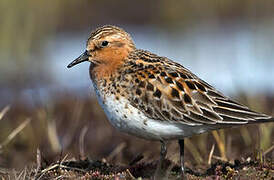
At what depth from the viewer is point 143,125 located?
5.00 m

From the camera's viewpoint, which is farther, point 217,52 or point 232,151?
point 217,52

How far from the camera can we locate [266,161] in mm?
5445

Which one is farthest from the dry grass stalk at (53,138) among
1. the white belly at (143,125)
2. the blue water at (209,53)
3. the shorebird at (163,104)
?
the blue water at (209,53)

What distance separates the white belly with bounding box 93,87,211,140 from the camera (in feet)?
16.4

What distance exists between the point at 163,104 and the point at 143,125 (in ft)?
0.91

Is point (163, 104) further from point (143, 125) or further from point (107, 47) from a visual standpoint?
point (107, 47)

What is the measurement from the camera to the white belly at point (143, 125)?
5.00m

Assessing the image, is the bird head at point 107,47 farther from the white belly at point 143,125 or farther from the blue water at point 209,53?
the blue water at point 209,53

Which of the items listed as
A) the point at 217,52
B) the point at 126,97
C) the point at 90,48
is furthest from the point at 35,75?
the point at 126,97

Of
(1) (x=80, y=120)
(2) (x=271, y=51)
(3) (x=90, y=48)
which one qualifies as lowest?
(1) (x=80, y=120)

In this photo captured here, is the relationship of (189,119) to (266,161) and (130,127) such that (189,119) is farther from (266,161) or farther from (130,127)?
(266,161)

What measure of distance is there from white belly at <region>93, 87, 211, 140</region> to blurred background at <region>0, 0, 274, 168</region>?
0.98 m

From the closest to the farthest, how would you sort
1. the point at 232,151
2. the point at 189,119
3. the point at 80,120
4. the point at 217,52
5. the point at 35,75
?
the point at 189,119
the point at 232,151
the point at 80,120
the point at 35,75
the point at 217,52

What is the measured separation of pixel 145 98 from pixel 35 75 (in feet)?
20.9
